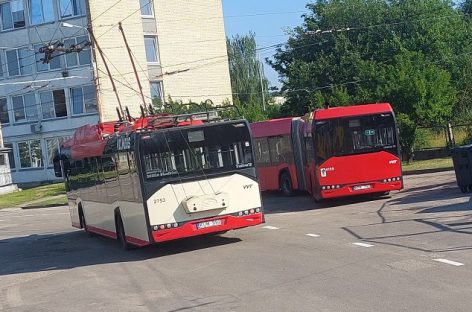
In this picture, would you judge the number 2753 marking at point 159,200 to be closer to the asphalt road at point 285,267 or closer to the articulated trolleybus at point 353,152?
the asphalt road at point 285,267

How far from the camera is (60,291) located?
12.4 m

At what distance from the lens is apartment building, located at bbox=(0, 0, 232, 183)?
50688 mm

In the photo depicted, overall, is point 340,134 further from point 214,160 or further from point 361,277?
point 361,277

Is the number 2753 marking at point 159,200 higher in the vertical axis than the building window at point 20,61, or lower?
lower

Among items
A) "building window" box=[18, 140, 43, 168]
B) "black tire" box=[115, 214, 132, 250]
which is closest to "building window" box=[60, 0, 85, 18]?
"building window" box=[18, 140, 43, 168]

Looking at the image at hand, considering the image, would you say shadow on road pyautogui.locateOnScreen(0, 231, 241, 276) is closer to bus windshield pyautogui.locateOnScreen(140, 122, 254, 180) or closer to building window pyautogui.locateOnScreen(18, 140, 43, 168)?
bus windshield pyautogui.locateOnScreen(140, 122, 254, 180)

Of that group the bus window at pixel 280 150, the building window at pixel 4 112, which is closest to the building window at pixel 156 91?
the building window at pixel 4 112

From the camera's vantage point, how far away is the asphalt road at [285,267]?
9312 millimetres

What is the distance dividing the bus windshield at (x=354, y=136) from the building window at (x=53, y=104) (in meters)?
33.6

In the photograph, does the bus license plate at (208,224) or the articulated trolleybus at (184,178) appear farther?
the bus license plate at (208,224)

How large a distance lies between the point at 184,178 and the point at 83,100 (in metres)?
37.8

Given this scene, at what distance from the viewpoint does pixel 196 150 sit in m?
15.5

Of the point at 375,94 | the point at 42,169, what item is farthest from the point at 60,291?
the point at 42,169

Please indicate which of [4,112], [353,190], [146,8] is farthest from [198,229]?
[4,112]
